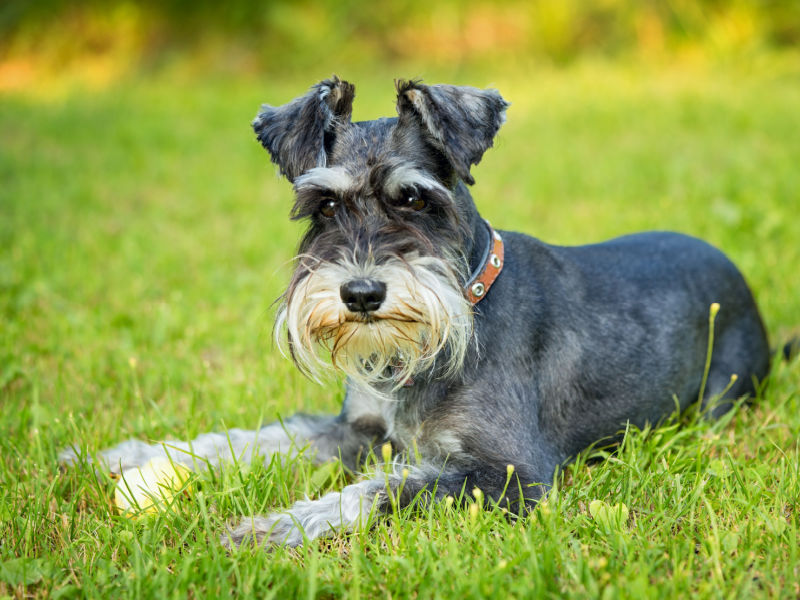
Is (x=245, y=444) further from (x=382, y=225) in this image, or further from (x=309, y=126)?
(x=309, y=126)

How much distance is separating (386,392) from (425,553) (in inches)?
32.0

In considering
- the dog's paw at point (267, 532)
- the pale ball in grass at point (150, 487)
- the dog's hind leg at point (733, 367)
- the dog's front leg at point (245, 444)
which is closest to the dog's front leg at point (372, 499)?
the dog's paw at point (267, 532)

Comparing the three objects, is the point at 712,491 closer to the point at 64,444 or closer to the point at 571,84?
the point at 64,444

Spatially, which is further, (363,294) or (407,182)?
(407,182)

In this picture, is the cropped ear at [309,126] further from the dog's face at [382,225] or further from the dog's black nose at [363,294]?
the dog's black nose at [363,294]

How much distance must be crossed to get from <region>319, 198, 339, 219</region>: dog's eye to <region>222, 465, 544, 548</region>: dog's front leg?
1.04 m

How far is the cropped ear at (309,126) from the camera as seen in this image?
298cm

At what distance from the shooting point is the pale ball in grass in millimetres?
2803

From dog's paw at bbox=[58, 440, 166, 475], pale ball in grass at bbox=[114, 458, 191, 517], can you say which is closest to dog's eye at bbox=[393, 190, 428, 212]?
pale ball in grass at bbox=[114, 458, 191, 517]

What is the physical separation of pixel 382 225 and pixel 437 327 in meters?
0.45

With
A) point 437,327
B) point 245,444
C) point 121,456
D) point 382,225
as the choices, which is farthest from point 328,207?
point 121,456

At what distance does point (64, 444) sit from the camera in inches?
135

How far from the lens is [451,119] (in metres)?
2.85

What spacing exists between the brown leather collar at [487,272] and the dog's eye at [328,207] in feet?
1.98
